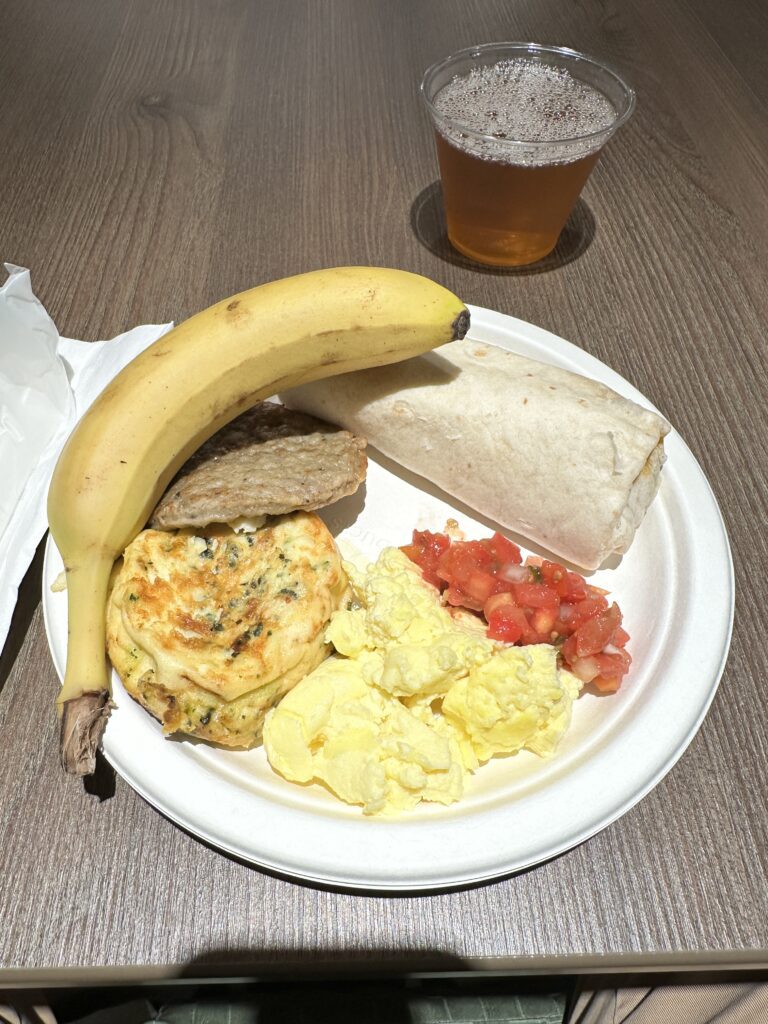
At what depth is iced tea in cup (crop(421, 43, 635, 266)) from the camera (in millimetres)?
1503

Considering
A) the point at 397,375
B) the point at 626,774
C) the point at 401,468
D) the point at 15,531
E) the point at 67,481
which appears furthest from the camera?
the point at 401,468

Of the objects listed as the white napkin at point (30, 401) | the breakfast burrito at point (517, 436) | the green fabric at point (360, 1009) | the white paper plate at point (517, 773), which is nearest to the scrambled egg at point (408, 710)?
the white paper plate at point (517, 773)

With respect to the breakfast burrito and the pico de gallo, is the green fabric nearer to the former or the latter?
the pico de gallo

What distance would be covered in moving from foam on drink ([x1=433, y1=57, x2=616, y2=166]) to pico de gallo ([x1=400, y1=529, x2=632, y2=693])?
0.85 m

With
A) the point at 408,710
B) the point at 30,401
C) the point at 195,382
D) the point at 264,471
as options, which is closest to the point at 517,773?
the point at 408,710

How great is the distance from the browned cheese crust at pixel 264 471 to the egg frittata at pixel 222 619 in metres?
0.05

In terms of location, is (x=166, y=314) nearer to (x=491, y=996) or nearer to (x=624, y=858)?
(x=624, y=858)

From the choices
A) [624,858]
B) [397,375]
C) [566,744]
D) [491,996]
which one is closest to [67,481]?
[397,375]

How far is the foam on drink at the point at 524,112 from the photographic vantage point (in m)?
1.49

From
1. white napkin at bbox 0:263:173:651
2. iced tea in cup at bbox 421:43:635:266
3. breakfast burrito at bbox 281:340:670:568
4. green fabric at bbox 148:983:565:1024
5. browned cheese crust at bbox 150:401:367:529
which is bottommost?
green fabric at bbox 148:983:565:1024

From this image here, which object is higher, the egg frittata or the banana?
the banana

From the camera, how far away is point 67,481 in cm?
113

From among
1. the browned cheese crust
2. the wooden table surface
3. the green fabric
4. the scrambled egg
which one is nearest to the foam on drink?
the wooden table surface

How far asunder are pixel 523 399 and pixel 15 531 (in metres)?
0.97
